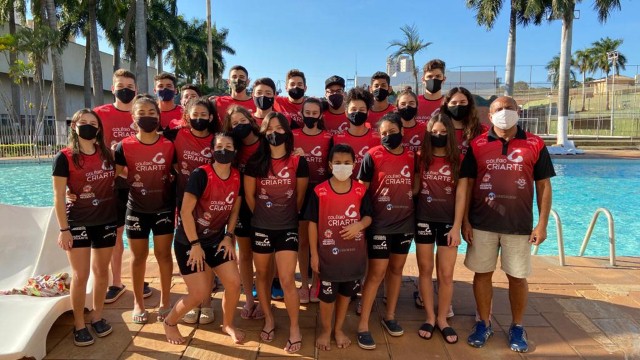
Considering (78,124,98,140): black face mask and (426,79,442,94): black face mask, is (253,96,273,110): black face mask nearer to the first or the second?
(78,124,98,140): black face mask

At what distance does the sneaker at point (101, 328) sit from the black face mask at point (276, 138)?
2280 mm

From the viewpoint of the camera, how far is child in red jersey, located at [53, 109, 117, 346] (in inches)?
142

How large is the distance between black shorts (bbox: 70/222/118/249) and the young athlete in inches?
90.9

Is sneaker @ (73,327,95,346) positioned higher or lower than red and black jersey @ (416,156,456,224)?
lower

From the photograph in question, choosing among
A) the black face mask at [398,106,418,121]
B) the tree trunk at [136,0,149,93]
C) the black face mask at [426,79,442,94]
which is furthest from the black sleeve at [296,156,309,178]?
the tree trunk at [136,0,149,93]

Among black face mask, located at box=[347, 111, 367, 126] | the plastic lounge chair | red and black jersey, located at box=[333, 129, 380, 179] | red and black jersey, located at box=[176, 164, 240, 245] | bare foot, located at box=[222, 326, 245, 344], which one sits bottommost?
bare foot, located at box=[222, 326, 245, 344]

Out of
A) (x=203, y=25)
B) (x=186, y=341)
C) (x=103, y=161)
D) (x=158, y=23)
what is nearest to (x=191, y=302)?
(x=186, y=341)

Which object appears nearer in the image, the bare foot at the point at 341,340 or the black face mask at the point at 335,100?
the bare foot at the point at 341,340

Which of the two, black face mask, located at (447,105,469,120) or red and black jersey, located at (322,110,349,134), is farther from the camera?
red and black jersey, located at (322,110,349,134)

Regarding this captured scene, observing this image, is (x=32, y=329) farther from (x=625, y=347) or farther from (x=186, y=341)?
(x=625, y=347)

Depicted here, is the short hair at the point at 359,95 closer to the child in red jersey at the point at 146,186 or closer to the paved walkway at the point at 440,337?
the child in red jersey at the point at 146,186

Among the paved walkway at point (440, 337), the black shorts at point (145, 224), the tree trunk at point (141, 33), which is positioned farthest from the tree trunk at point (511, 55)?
the black shorts at point (145, 224)

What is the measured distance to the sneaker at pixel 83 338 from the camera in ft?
12.1

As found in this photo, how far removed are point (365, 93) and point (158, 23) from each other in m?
33.5
